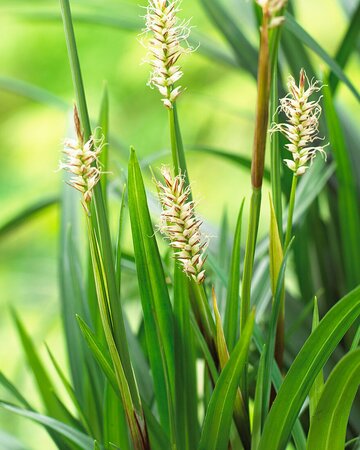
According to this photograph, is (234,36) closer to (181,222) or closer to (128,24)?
(128,24)

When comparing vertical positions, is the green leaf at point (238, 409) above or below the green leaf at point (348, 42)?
below

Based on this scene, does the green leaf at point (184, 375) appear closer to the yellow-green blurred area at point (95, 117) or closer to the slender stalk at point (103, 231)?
the slender stalk at point (103, 231)

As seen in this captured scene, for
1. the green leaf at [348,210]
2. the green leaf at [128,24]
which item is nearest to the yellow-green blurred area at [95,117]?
the green leaf at [128,24]

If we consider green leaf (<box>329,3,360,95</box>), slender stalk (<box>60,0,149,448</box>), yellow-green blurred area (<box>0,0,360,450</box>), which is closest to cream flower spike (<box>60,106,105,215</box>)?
slender stalk (<box>60,0,149,448</box>)

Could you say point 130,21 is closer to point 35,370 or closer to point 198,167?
point 35,370

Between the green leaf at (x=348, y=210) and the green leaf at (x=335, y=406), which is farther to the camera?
the green leaf at (x=348, y=210)

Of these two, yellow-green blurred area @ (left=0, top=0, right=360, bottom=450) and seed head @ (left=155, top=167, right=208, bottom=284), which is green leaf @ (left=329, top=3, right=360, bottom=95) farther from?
yellow-green blurred area @ (left=0, top=0, right=360, bottom=450)
